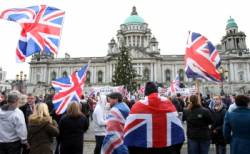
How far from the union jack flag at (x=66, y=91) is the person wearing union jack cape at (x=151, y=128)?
5.65 m

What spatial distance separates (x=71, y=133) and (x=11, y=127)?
135 cm

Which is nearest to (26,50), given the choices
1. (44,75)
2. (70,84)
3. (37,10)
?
(37,10)

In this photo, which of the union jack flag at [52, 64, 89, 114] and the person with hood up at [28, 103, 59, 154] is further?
the union jack flag at [52, 64, 89, 114]

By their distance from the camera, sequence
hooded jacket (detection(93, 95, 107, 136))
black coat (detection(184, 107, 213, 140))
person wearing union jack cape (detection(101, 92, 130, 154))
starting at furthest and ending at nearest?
1. hooded jacket (detection(93, 95, 107, 136))
2. black coat (detection(184, 107, 213, 140))
3. person wearing union jack cape (detection(101, 92, 130, 154))

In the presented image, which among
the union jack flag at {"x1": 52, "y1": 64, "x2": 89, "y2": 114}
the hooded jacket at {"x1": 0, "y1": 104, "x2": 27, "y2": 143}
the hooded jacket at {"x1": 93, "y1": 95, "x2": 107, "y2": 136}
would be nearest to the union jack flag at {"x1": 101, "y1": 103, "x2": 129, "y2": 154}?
the hooded jacket at {"x1": 0, "y1": 104, "x2": 27, "y2": 143}

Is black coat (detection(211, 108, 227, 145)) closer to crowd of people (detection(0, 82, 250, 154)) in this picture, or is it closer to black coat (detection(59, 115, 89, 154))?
crowd of people (detection(0, 82, 250, 154))

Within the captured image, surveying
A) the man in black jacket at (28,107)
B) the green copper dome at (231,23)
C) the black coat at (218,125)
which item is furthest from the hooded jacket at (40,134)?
the green copper dome at (231,23)

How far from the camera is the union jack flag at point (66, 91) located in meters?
9.70

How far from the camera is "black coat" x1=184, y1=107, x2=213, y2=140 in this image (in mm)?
7180

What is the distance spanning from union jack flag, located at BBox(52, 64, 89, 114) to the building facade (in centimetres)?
5498

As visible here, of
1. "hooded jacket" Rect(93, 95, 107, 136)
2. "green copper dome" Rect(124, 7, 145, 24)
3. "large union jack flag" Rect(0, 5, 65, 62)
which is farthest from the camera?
"green copper dome" Rect(124, 7, 145, 24)

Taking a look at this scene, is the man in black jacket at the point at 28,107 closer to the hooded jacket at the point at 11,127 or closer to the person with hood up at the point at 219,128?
the hooded jacket at the point at 11,127

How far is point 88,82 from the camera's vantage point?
73.1 metres

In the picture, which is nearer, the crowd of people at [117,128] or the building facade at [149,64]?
the crowd of people at [117,128]
